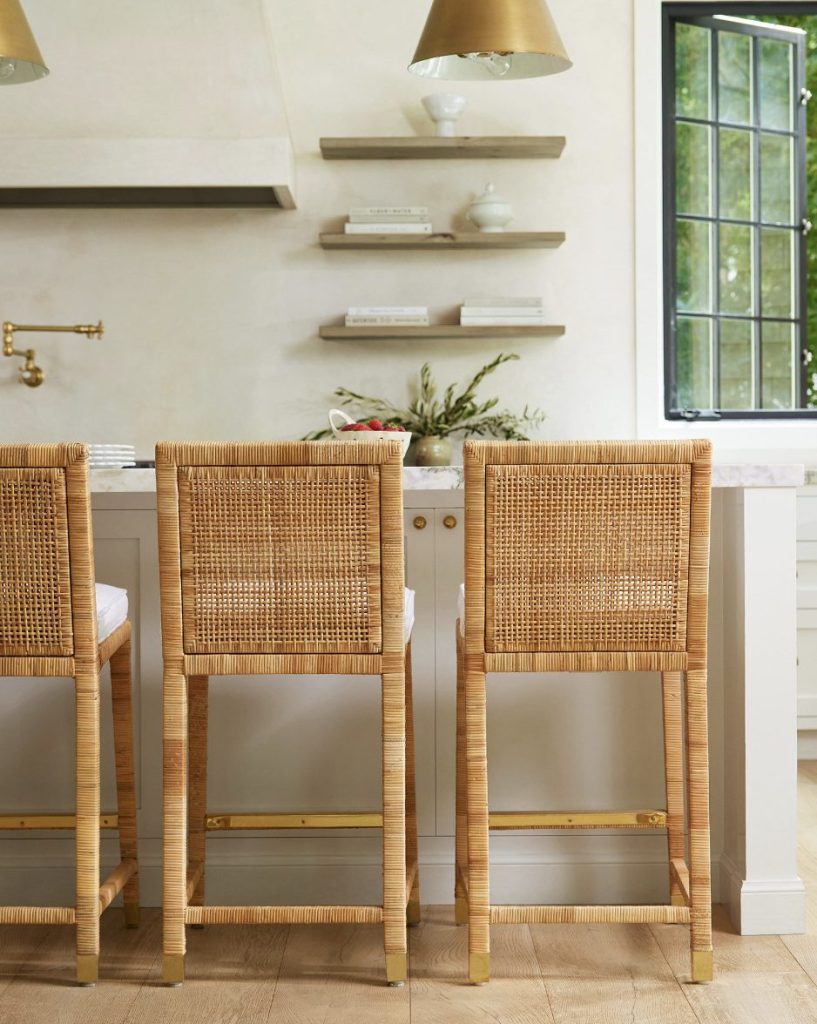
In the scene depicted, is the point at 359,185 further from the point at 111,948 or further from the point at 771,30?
the point at 111,948

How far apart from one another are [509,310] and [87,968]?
8.61ft

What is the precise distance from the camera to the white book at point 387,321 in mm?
3906

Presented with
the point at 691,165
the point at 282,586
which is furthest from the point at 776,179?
the point at 282,586

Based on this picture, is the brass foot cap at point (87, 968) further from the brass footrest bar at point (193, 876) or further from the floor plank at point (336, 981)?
the floor plank at point (336, 981)

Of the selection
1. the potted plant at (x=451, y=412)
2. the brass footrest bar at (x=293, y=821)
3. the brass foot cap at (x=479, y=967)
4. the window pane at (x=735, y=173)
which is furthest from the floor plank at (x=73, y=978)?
the window pane at (x=735, y=173)

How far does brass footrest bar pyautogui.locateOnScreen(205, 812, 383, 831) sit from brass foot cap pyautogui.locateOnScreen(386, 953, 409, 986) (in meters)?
0.32

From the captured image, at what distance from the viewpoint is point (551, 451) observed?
1897mm

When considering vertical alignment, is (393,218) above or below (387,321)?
above

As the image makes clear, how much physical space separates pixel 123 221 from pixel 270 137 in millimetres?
762

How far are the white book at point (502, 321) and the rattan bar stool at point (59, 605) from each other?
221 centimetres

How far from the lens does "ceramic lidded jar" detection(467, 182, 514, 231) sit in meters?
3.90

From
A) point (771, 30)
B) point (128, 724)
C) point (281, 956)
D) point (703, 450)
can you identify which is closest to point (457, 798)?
point (281, 956)

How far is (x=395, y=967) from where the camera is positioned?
1993 millimetres

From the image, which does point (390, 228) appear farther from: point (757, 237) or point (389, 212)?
point (757, 237)
